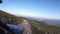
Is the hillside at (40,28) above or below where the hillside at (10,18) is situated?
below

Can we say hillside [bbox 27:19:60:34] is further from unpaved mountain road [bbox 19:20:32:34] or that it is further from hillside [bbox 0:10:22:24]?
hillside [bbox 0:10:22:24]

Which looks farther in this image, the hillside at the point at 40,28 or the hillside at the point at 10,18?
the hillside at the point at 40,28

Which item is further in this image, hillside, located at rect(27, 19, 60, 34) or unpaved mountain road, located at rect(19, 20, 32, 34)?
hillside, located at rect(27, 19, 60, 34)

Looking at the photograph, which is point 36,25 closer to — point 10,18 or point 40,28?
point 40,28

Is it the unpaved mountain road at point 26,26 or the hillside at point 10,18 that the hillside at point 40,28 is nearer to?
the unpaved mountain road at point 26,26

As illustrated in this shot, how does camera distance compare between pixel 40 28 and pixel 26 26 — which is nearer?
pixel 26 26

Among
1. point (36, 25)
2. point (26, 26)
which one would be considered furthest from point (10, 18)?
point (36, 25)

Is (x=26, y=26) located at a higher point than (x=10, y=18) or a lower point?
lower

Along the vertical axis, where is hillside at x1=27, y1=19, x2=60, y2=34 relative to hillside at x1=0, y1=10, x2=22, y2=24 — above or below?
below

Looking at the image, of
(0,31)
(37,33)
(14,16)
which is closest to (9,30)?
(0,31)

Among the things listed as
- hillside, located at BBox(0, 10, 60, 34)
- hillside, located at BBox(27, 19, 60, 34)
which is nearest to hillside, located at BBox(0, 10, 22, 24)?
hillside, located at BBox(0, 10, 60, 34)

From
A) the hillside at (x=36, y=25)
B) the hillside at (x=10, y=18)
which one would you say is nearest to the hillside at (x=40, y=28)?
the hillside at (x=36, y=25)

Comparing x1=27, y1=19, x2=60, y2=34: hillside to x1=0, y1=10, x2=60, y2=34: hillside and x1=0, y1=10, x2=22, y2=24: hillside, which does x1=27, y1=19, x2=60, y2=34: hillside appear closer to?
x1=0, y1=10, x2=60, y2=34: hillside
